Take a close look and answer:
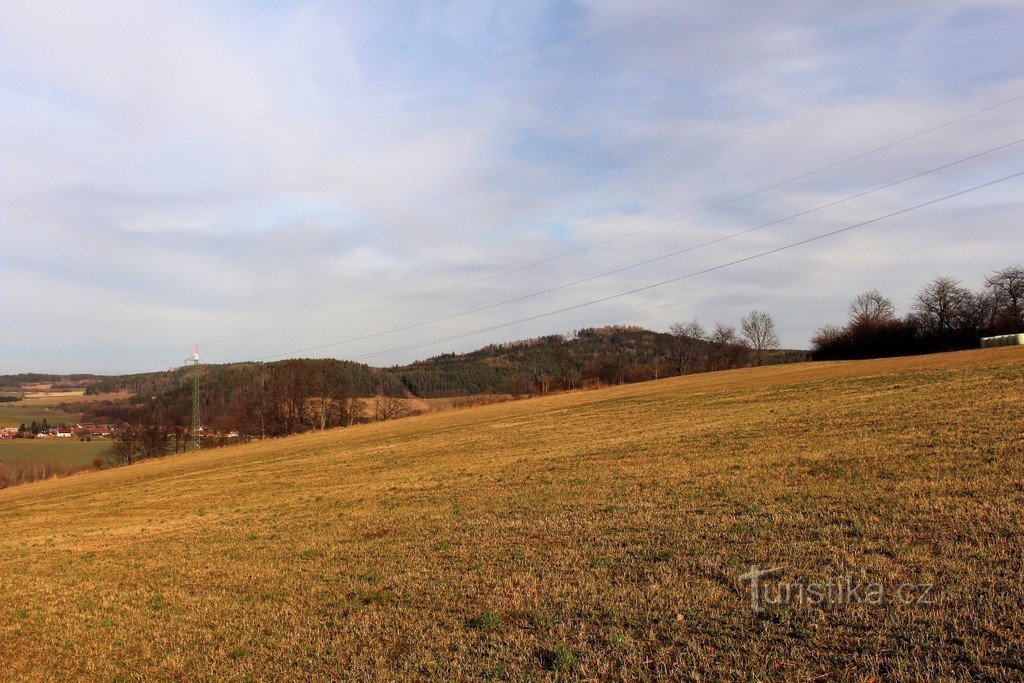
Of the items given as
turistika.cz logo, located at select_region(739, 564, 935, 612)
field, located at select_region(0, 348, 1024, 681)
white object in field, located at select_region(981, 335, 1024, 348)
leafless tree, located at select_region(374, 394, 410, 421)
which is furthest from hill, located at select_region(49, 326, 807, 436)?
turistika.cz logo, located at select_region(739, 564, 935, 612)

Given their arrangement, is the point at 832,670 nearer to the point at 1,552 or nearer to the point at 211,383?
the point at 1,552

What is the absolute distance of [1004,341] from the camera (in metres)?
76.5

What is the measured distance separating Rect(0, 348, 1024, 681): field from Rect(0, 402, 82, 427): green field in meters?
158

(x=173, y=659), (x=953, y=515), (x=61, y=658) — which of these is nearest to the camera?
(x=173, y=659)

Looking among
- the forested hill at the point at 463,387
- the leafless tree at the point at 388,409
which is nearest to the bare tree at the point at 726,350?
the forested hill at the point at 463,387

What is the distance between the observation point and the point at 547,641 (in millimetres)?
8508

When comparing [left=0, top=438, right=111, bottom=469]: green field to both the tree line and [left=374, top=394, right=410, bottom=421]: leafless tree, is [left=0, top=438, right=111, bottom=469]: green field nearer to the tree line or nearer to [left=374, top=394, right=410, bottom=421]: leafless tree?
[left=374, top=394, right=410, bottom=421]: leafless tree

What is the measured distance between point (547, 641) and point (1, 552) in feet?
80.7

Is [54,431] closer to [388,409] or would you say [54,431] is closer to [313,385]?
[313,385]

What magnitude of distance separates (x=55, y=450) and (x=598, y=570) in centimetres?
13208

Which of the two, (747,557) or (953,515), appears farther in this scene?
(953,515)

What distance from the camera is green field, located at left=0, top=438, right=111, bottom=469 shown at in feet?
335

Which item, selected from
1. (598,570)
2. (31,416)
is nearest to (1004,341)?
(598,570)

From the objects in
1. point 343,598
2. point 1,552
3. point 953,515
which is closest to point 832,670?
point 953,515
